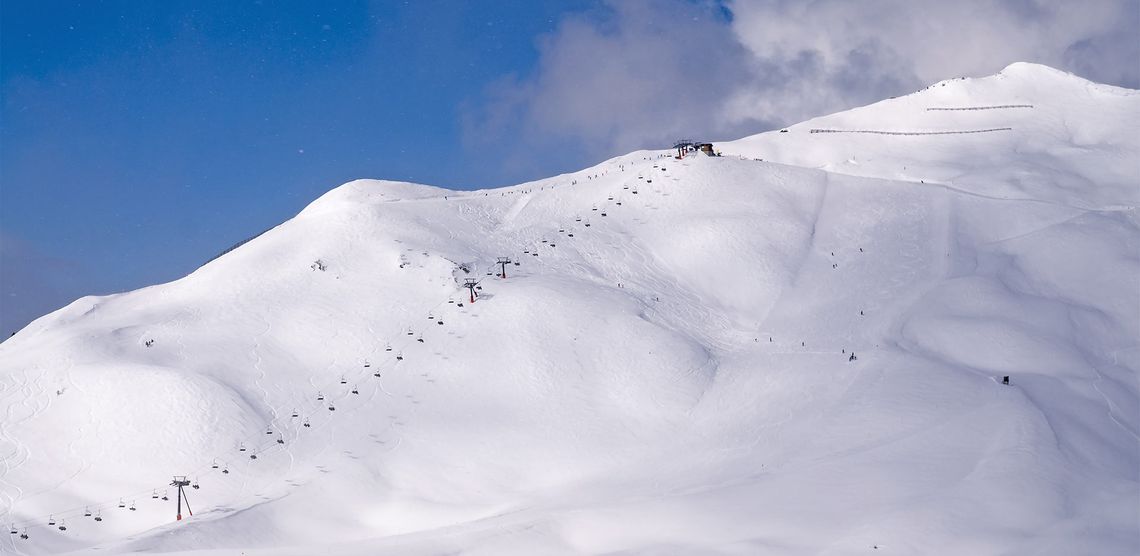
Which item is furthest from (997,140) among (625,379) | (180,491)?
(180,491)

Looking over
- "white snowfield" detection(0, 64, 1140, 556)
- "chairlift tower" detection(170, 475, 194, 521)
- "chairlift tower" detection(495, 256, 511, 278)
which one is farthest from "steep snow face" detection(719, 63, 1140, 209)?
"chairlift tower" detection(170, 475, 194, 521)

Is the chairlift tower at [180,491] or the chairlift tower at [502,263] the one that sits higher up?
the chairlift tower at [502,263]

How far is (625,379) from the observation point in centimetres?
5434

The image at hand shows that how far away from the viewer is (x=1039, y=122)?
10325cm

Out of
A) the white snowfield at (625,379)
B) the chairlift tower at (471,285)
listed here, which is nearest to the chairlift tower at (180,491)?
the white snowfield at (625,379)

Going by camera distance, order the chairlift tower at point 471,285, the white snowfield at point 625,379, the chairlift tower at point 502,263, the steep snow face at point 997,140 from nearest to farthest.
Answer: the white snowfield at point 625,379
the chairlift tower at point 471,285
the chairlift tower at point 502,263
the steep snow face at point 997,140

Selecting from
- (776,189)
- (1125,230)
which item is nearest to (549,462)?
(776,189)

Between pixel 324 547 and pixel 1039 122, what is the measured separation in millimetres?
94284

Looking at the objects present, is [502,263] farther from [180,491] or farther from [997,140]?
[997,140]

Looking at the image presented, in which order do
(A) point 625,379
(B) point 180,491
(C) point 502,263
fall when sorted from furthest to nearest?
(C) point 502,263 < (A) point 625,379 < (B) point 180,491

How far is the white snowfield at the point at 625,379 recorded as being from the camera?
3706 cm

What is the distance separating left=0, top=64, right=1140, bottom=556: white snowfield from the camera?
37.1 metres

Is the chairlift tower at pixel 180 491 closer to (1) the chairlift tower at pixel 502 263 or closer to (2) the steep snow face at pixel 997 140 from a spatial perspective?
(1) the chairlift tower at pixel 502 263

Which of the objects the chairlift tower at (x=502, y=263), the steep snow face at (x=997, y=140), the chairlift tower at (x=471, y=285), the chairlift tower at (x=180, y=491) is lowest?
the chairlift tower at (x=180, y=491)
